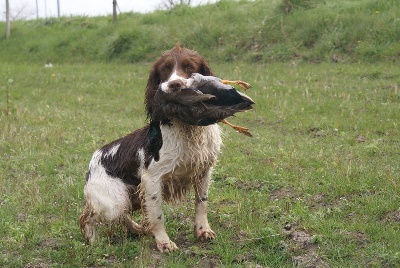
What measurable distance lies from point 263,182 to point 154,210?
1836 mm

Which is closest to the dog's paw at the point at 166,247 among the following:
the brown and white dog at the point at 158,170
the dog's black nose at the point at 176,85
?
the brown and white dog at the point at 158,170

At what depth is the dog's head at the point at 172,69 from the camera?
445 centimetres

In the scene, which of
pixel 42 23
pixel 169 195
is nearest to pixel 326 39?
pixel 169 195

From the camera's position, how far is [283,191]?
5965 millimetres

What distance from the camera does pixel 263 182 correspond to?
6.25 m

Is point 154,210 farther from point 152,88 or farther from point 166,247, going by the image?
point 152,88

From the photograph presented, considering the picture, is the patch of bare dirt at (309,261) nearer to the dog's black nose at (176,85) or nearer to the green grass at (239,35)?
the dog's black nose at (176,85)

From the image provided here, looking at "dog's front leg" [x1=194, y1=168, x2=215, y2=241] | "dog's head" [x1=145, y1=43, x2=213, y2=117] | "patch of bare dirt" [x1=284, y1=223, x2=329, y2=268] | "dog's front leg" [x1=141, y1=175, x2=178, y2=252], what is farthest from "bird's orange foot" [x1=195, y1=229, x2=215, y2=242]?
"dog's head" [x1=145, y1=43, x2=213, y2=117]

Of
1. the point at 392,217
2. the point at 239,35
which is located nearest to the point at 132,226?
the point at 392,217

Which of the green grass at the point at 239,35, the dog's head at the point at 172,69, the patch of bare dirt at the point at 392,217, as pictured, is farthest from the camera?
the green grass at the point at 239,35

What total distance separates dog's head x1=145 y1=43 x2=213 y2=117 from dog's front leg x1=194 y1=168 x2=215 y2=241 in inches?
29.6

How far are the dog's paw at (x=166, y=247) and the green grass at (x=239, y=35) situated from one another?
33.1ft

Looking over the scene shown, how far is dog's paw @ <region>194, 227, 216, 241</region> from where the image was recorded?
4.84 meters

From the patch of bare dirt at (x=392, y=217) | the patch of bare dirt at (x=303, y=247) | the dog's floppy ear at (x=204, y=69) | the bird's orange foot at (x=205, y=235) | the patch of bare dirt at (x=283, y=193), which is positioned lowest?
the patch of bare dirt at (x=283, y=193)
